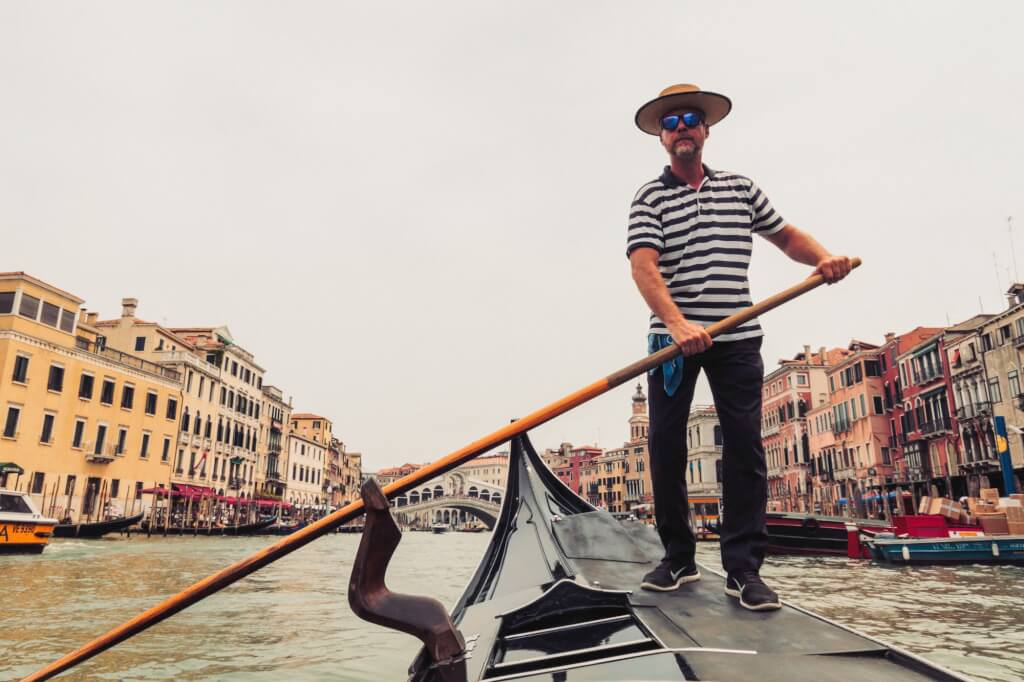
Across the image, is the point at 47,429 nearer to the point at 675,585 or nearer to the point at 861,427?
the point at 675,585

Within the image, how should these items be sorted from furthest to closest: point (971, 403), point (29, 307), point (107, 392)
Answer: point (107, 392), point (971, 403), point (29, 307)

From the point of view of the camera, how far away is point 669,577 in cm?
169

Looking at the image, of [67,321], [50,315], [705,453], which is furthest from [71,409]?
[705,453]

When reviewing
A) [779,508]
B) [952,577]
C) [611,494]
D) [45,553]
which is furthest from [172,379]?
[611,494]

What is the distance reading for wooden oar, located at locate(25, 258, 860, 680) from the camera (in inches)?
54.7

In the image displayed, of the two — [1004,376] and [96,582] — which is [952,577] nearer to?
[96,582]

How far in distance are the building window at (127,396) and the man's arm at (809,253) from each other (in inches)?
843

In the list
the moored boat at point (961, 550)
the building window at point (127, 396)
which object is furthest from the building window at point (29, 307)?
the moored boat at point (961, 550)

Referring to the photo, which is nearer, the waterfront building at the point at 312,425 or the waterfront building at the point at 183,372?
the waterfront building at the point at 183,372

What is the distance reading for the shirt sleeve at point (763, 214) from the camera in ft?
5.91

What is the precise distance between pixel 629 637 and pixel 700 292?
0.85 meters

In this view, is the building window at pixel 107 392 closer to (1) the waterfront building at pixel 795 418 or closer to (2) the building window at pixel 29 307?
(2) the building window at pixel 29 307

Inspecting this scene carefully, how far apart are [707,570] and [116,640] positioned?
58.5 inches

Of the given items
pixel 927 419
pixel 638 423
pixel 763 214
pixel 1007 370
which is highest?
pixel 638 423
